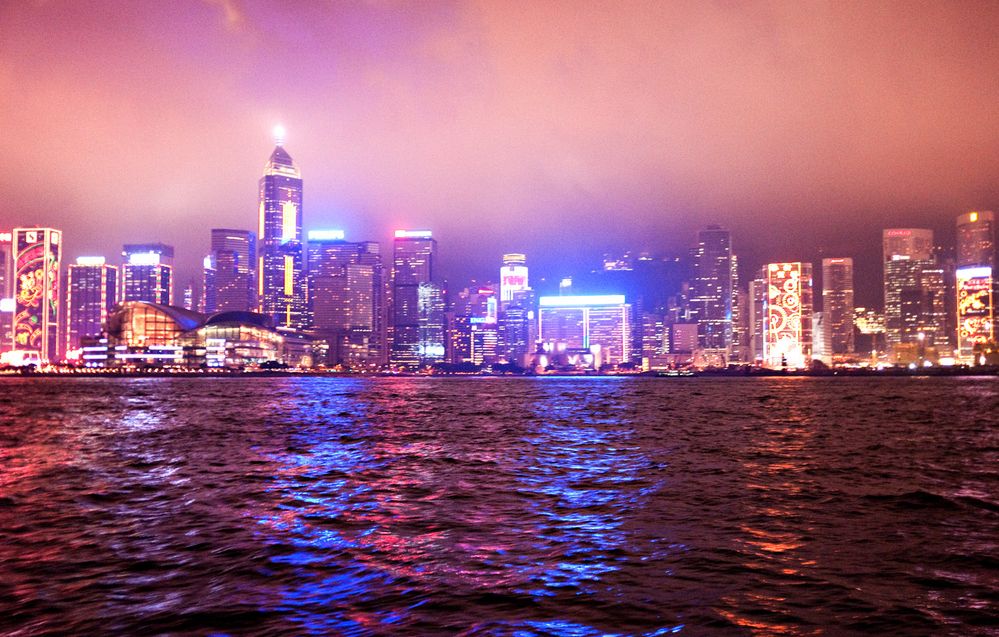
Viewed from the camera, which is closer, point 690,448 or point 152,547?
point 152,547

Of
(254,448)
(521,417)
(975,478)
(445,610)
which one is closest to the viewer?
(445,610)

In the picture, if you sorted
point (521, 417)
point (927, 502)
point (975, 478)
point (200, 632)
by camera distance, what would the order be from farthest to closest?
1. point (521, 417)
2. point (975, 478)
3. point (927, 502)
4. point (200, 632)

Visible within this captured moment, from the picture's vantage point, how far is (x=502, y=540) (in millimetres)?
15352

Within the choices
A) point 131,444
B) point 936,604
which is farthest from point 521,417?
point 936,604

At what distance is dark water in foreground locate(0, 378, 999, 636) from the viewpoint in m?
10.4

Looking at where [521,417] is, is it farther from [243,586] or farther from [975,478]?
[243,586]

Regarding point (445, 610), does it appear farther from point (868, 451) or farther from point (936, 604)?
point (868, 451)

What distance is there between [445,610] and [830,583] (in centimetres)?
635

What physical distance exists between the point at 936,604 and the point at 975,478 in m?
17.1

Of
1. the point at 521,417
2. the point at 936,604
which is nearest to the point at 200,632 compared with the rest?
the point at 936,604

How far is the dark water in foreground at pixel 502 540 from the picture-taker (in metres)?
10.4

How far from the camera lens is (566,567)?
1302cm

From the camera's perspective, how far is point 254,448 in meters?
35.5

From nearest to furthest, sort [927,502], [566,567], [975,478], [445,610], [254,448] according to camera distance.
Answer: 1. [445,610]
2. [566,567]
3. [927,502]
4. [975,478]
5. [254,448]
